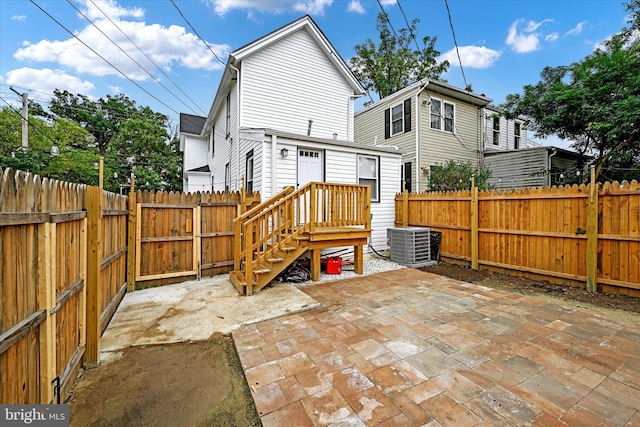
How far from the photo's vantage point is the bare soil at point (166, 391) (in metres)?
1.94

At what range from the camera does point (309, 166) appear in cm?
712

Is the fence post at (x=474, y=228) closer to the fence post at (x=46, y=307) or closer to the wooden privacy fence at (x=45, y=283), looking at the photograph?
the wooden privacy fence at (x=45, y=283)

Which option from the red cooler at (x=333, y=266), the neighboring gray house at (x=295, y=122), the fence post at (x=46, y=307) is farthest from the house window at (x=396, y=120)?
the fence post at (x=46, y=307)

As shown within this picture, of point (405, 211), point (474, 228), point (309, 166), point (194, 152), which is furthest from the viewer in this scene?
point (194, 152)

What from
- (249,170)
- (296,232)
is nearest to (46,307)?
(296,232)

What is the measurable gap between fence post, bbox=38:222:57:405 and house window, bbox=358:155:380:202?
692cm

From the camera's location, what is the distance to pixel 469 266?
21.1 ft

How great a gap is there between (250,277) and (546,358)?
12.9 feet

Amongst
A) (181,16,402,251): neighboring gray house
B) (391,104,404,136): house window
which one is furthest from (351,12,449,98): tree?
(181,16,402,251): neighboring gray house

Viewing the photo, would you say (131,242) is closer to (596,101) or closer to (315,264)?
(315,264)

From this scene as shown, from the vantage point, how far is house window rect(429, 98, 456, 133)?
1149cm

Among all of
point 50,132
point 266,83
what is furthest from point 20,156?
point 266,83

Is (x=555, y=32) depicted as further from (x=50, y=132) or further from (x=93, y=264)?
(x=50, y=132)

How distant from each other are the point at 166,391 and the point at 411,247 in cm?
578
